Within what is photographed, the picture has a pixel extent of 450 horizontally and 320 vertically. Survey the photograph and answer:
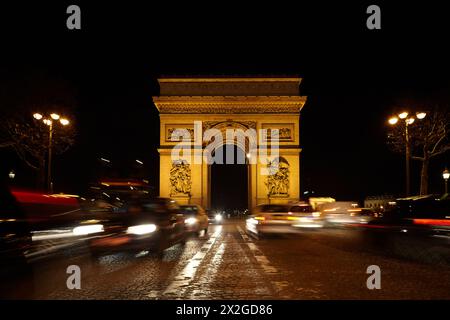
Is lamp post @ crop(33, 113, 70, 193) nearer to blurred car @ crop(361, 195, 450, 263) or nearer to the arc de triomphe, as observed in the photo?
the arc de triomphe

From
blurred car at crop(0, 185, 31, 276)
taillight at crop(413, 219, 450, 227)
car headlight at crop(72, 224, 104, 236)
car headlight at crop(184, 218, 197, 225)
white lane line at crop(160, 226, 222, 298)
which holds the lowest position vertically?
white lane line at crop(160, 226, 222, 298)

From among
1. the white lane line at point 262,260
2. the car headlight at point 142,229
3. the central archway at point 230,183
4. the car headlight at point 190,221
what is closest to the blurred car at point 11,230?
the white lane line at point 262,260

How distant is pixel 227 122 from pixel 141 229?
3219 cm

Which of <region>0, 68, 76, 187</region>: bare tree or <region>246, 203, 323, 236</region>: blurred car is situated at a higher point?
<region>0, 68, 76, 187</region>: bare tree

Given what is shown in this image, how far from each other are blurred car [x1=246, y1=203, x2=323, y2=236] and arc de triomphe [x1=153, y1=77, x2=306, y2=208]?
25688mm

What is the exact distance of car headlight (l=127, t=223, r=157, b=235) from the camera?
498 inches

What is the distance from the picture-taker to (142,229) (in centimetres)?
1300

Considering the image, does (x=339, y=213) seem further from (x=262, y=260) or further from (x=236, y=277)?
(x=236, y=277)

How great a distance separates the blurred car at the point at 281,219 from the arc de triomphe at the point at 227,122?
25688 mm

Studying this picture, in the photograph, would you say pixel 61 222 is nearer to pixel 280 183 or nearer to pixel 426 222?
pixel 426 222

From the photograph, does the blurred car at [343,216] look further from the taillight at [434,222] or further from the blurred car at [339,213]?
the taillight at [434,222]

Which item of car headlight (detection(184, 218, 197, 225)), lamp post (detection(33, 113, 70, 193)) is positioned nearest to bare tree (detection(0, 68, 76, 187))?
lamp post (detection(33, 113, 70, 193))

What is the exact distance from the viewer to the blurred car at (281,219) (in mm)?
17891

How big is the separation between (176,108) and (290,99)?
9207 millimetres
